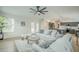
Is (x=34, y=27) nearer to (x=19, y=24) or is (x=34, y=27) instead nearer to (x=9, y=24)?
(x=19, y=24)

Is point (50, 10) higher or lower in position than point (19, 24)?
higher

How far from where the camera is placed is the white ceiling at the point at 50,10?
2.76 m

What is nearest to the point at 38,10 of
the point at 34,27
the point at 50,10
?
the point at 50,10

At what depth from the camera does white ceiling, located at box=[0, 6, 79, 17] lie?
109 inches

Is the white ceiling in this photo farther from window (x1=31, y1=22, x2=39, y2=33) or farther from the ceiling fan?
window (x1=31, y1=22, x2=39, y2=33)

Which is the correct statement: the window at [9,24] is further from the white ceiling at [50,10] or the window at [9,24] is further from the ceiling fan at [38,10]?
the ceiling fan at [38,10]

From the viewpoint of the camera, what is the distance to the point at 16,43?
110 inches

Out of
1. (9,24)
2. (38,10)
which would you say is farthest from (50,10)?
(9,24)

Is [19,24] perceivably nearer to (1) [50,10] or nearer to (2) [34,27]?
(2) [34,27]

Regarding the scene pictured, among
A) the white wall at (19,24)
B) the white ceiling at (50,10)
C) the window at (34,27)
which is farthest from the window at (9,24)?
the window at (34,27)

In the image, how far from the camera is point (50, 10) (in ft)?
9.18

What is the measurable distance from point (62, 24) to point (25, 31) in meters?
0.75
